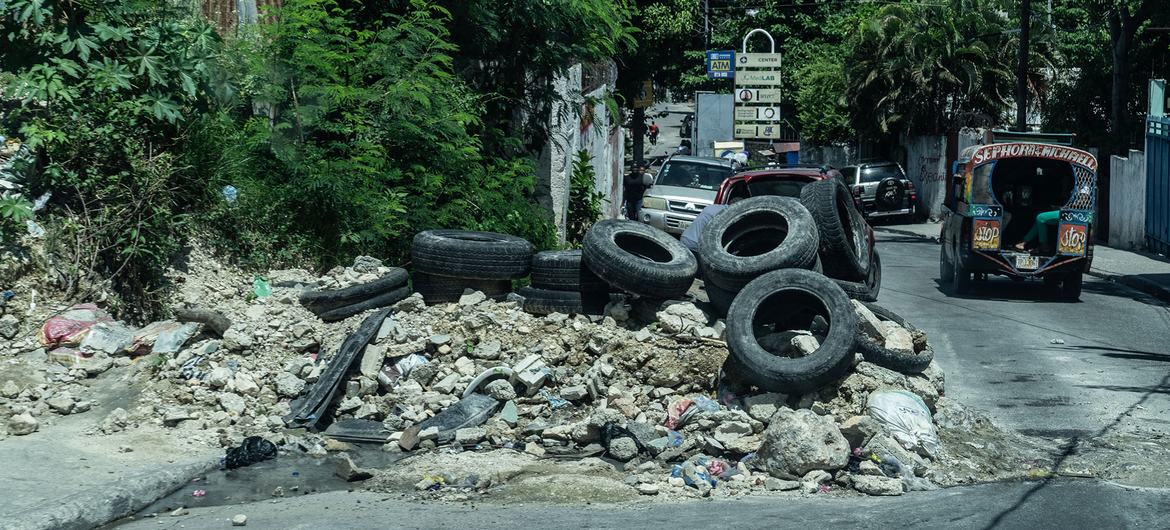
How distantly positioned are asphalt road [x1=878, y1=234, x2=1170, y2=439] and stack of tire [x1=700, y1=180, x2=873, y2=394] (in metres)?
1.70

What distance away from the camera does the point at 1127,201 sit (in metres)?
26.4

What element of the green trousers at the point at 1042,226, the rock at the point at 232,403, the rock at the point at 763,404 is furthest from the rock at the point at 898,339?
the green trousers at the point at 1042,226

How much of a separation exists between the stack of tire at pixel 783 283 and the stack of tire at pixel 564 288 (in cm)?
108

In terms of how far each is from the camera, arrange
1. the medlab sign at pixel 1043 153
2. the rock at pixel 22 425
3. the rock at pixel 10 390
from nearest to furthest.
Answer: the rock at pixel 22 425, the rock at pixel 10 390, the medlab sign at pixel 1043 153

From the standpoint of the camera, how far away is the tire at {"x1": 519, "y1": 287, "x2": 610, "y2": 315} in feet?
34.6

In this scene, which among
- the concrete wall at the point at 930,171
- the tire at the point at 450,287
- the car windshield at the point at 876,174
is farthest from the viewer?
the concrete wall at the point at 930,171

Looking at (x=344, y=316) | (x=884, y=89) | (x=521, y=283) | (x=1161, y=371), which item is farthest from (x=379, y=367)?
(x=884, y=89)

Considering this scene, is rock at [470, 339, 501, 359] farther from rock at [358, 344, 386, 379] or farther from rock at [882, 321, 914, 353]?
rock at [882, 321, 914, 353]

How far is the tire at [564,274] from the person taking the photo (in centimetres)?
1074

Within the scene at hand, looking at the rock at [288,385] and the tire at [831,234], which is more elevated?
the tire at [831,234]

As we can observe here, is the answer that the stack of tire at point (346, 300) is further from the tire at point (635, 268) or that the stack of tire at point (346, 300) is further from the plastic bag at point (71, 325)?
the tire at point (635, 268)

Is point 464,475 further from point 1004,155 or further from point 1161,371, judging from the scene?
point 1004,155

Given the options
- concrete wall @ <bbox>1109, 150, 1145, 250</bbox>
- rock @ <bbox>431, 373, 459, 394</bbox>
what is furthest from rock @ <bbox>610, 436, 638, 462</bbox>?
concrete wall @ <bbox>1109, 150, 1145, 250</bbox>

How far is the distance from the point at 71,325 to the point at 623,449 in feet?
16.4
